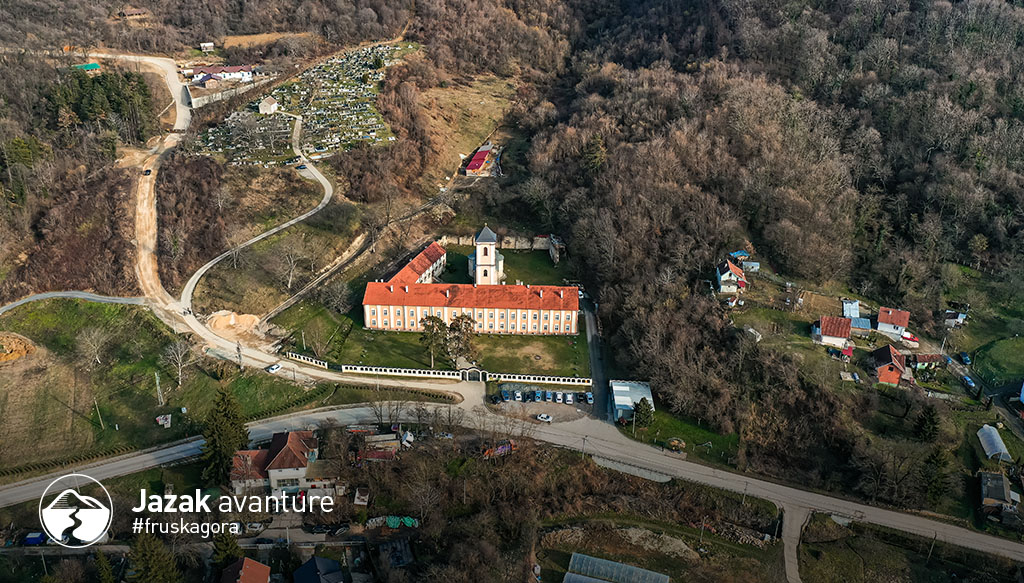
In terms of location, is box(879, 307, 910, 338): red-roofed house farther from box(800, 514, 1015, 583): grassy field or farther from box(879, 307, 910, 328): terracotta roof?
box(800, 514, 1015, 583): grassy field

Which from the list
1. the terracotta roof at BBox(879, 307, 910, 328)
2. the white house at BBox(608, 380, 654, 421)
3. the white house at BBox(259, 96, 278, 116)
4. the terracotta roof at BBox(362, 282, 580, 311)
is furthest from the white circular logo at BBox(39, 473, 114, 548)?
the terracotta roof at BBox(879, 307, 910, 328)

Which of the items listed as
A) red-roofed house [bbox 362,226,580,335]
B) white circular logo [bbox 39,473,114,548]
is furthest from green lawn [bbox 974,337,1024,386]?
white circular logo [bbox 39,473,114,548]

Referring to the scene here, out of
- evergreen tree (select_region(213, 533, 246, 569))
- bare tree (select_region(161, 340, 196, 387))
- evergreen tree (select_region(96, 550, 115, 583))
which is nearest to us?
evergreen tree (select_region(96, 550, 115, 583))

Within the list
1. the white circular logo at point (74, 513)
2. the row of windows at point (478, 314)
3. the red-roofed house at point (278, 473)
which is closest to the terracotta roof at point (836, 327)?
the row of windows at point (478, 314)

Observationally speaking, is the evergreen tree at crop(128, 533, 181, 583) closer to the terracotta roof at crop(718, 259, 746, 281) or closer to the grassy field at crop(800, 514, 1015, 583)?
the grassy field at crop(800, 514, 1015, 583)

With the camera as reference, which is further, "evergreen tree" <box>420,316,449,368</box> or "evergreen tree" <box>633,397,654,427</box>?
"evergreen tree" <box>420,316,449,368</box>

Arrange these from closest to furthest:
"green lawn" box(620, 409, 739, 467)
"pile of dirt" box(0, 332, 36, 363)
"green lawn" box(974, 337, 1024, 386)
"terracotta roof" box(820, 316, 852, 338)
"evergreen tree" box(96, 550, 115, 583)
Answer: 1. "evergreen tree" box(96, 550, 115, 583)
2. "green lawn" box(620, 409, 739, 467)
3. "green lawn" box(974, 337, 1024, 386)
4. "terracotta roof" box(820, 316, 852, 338)
5. "pile of dirt" box(0, 332, 36, 363)

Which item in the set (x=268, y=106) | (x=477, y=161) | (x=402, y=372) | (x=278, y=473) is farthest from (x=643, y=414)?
(x=268, y=106)

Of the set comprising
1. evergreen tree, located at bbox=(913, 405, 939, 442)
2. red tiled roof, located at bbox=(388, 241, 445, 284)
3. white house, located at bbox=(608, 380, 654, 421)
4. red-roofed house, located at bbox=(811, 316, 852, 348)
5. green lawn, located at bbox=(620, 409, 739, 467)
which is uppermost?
red-roofed house, located at bbox=(811, 316, 852, 348)

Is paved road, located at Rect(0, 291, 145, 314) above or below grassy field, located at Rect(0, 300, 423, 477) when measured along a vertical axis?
above

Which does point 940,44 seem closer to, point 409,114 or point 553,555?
point 409,114
